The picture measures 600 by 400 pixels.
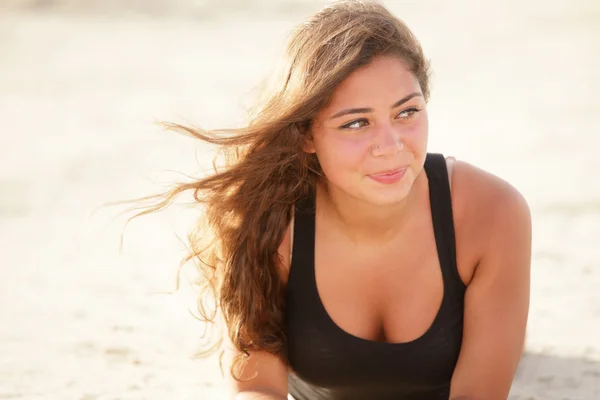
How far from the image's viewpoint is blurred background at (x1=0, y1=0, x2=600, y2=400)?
425cm

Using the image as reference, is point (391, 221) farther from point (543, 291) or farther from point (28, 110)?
point (28, 110)

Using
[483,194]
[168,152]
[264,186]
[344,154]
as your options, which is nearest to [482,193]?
[483,194]

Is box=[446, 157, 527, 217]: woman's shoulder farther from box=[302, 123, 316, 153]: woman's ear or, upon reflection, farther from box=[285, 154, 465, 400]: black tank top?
box=[302, 123, 316, 153]: woman's ear

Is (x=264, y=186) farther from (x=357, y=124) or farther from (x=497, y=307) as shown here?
(x=497, y=307)

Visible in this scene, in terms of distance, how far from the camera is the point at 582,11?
13.2 m

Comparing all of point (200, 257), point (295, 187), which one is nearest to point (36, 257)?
point (200, 257)

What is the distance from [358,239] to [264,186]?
1.31ft

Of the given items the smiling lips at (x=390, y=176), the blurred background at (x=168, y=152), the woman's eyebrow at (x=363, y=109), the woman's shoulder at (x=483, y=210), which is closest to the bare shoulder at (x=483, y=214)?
the woman's shoulder at (x=483, y=210)

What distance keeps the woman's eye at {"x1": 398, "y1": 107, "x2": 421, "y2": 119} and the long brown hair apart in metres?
0.15

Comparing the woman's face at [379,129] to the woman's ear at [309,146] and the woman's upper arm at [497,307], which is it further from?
the woman's upper arm at [497,307]

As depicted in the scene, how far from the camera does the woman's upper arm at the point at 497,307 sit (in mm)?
3066

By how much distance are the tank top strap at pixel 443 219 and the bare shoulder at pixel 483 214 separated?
0.08 ft

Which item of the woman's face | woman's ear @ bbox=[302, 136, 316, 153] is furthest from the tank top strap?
woman's ear @ bbox=[302, 136, 316, 153]

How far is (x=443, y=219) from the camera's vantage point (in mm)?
3201
